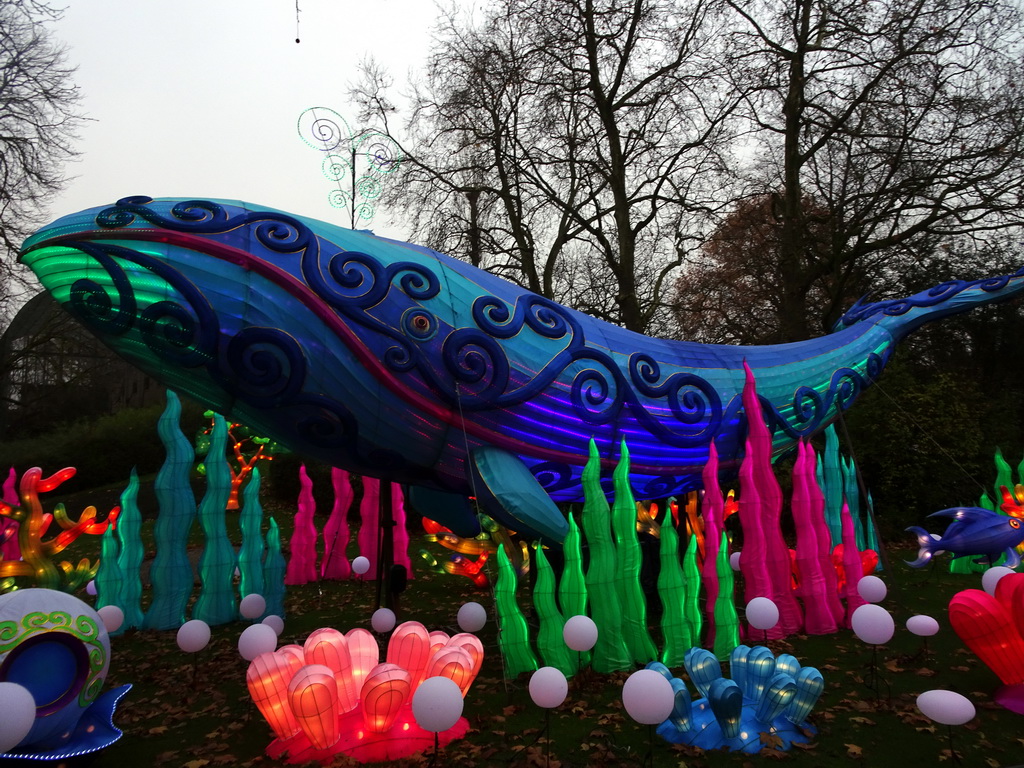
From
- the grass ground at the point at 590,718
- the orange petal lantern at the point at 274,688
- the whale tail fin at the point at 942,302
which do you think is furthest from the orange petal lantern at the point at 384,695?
the whale tail fin at the point at 942,302

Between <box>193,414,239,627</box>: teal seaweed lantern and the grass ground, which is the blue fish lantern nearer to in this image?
the grass ground

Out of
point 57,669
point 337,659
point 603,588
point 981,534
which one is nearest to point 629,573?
point 603,588

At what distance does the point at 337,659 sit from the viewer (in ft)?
13.3

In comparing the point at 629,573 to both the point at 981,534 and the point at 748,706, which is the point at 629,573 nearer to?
the point at 748,706

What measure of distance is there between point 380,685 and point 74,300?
3024 millimetres

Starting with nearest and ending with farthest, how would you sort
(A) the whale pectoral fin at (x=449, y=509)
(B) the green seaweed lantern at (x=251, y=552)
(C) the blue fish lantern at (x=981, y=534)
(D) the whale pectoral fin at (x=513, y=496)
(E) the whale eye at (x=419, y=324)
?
(E) the whale eye at (x=419, y=324) → (D) the whale pectoral fin at (x=513, y=496) → (A) the whale pectoral fin at (x=449, y=509) → (C) the blue fish lantern at (x=981, y=534) → (B) the green seaweed lantern at (x=251, y=552)

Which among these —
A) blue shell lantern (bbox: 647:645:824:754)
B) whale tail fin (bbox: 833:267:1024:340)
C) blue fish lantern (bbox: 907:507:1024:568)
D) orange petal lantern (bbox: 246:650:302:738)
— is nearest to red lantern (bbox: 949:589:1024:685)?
blue shell lantern (bbox: 647:645:824:754)

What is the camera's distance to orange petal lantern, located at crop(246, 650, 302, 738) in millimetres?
3902

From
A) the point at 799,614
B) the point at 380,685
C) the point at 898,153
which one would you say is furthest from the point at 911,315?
the point at 380,685

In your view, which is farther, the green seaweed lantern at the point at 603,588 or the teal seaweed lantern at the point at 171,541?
the teal seaweed lantern at the point at 171,541

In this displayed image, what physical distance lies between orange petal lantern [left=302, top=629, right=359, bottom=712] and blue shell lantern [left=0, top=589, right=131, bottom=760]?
1.15m

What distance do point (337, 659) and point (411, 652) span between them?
1.45 feet

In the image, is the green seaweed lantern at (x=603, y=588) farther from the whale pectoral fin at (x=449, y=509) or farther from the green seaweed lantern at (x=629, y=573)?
the whale pectoral fin at (x=449, y=509)

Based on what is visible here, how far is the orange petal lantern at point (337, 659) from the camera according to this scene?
4.01 meters
